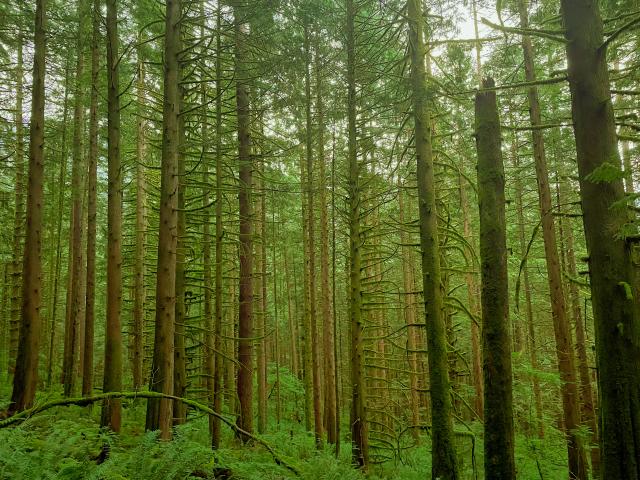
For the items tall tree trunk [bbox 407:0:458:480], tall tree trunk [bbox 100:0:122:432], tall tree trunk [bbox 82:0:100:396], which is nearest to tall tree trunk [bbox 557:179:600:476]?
tall tree trunk [bbox 407:0:458:480]

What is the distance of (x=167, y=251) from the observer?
22.0ft

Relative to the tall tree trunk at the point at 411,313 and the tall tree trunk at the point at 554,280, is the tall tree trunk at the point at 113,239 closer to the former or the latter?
the tall tree trunk at the point at 554,280

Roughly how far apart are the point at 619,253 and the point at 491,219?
1.21m

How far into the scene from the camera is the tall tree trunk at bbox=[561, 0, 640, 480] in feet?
11.0

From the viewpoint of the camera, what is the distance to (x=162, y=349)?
6555 millimetres

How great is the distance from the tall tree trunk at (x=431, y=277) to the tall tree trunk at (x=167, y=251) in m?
3.99

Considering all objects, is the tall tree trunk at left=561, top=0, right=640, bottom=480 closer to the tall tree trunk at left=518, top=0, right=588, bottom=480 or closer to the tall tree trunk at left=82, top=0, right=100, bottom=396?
the tall tree trunk at left=518, top=0, right=588, bottom=480

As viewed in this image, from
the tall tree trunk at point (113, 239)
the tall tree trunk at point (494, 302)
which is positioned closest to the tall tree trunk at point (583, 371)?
the tall tree trunk at point (494, 302)

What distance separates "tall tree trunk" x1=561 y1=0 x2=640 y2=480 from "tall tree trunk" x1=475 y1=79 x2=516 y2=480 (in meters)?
0.81

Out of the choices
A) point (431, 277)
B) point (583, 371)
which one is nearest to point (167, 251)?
point (431, 277)

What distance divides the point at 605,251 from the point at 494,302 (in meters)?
1.13

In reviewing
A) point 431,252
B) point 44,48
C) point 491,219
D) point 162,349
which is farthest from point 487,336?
point 44,48

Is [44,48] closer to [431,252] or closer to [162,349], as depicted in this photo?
[162,349]

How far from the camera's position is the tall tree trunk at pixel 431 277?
6.27 metres
